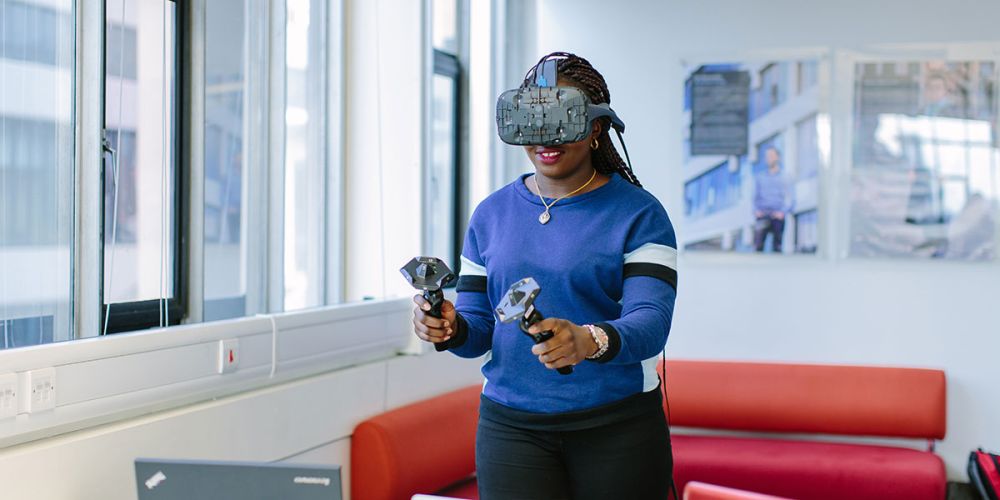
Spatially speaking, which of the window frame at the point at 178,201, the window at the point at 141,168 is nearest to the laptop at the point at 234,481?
the window at the point at 141,168

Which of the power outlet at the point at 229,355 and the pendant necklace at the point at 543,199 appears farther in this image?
the power outlet at the point at 229,355

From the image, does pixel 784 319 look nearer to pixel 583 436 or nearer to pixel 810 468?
pixel 810 468

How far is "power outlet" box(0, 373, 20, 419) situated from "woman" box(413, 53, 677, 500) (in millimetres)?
761

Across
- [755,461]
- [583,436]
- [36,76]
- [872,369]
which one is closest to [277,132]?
[36,76]

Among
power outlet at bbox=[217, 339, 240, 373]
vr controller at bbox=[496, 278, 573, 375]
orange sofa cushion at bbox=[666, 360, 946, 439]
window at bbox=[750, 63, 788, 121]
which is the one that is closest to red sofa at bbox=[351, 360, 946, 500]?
orange sofa cushion at bbox=[666, 360, 946, 439]

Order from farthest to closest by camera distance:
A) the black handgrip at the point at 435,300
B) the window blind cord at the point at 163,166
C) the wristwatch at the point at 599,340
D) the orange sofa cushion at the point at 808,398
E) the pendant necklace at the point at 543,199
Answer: the orange sofa cushion at the point at 808,398 → the window blind cord at the point at 163,166 → the pendant necklace at the point at 543,199 → the black handgrip at the point at 435,300 → the wristwatch at the point at 599,340

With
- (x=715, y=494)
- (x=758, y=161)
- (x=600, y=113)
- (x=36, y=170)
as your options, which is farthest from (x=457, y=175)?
(x=715, y=494)

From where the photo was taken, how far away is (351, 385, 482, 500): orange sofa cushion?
116 inches

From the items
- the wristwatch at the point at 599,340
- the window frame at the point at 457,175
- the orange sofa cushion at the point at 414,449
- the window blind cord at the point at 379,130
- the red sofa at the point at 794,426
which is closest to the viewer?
the wristwatch at the point at 599,340

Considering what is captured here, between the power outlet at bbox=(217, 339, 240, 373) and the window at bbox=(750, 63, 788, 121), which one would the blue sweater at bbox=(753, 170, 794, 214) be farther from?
the power outlet at bbox=(217, 339, 240, 373)

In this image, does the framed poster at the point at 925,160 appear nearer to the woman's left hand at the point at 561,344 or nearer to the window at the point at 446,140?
the window at the point at 446,140

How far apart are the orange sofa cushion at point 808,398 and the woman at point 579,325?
7.90ft

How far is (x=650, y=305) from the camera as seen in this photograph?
5.58 ft

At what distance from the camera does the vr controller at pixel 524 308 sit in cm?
143
